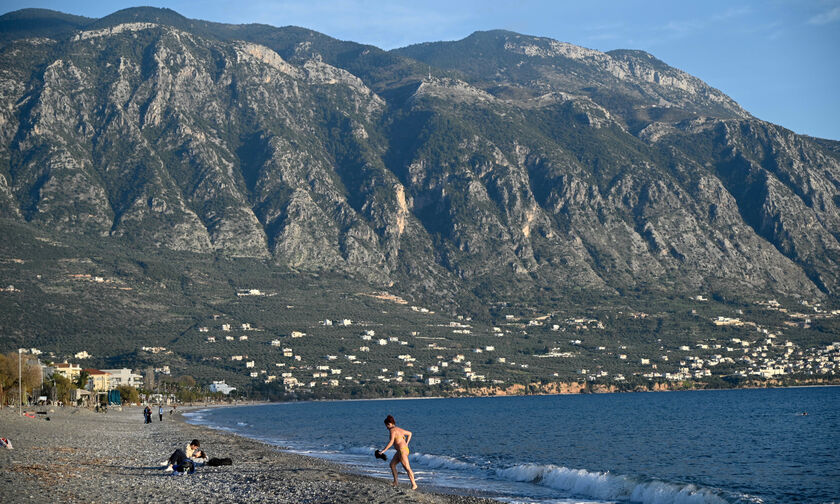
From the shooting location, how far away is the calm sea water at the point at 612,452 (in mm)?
37656

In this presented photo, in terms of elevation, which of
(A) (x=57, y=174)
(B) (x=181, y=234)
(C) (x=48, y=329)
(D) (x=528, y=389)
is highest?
(A) (x=57, y=174)

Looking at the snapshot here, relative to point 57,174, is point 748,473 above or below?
below

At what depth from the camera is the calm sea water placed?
37.7 metres

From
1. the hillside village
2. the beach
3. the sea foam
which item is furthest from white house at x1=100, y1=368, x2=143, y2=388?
the sea foam

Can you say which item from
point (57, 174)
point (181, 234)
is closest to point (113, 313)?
point (181, 234)

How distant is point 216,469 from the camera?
37156 millimetres

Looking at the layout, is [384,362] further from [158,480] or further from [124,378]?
[158,480]

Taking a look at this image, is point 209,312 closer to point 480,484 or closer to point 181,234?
point 181,234

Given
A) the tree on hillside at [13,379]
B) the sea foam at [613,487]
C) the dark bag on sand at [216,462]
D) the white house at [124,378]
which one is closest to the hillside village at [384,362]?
the white house at [124,378]

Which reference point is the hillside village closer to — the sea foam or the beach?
the beach

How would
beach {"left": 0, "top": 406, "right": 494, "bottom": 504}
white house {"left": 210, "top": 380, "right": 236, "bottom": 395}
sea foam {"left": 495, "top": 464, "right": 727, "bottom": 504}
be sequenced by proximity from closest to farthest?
beach {"left": 0, "top": 406, "right": 494, "bottom": 504}
sea foam {"left": 495, "top": 464, "right": 727, "bottom": 504}
white house {"left": 210, "top": 380, "right": 236, "bottom": 395}

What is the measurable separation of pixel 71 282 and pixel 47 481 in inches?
5656

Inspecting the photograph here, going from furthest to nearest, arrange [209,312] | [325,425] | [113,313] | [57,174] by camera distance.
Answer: [57,174] → [209,312] → [113,313] → [325,425]

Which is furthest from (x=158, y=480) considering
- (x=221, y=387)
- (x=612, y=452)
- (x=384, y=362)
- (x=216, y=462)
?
(x=384, y=362)
